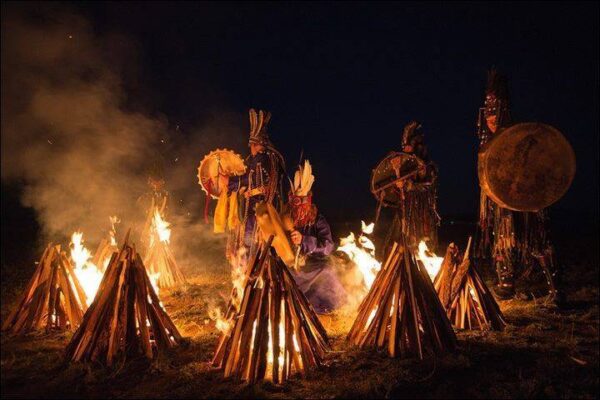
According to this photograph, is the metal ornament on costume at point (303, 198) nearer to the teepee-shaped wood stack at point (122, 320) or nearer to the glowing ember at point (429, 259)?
the glowing ember at point (429, 259)

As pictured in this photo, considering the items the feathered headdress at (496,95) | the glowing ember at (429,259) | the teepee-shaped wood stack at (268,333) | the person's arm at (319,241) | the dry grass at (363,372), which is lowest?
the dry grass at (363,372)

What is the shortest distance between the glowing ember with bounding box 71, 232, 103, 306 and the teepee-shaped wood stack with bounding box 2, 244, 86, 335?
1.61 feet

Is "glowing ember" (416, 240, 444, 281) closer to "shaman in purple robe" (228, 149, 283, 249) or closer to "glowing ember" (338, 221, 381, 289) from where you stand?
"glowing ember" (338, 221, 381, 289)

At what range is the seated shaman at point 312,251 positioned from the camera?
5.61 meters

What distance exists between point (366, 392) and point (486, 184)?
2.74 metres

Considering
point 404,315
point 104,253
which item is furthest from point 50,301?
point 404,315

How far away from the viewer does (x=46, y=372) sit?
3.73m

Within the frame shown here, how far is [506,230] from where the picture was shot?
5.75 m

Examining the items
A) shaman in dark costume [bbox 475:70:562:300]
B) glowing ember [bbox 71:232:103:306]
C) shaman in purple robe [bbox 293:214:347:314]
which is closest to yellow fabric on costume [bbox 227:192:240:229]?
shaman in purple robe [bbox 293:214:347:314]

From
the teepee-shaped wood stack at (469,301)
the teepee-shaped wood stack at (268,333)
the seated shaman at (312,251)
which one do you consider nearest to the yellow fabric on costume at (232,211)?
the seated shaman at (312,251)

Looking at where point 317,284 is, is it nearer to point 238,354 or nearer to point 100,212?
point 238,354

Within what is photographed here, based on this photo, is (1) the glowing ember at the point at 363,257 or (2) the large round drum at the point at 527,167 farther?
(1) the glowing ember at the point at 363,257

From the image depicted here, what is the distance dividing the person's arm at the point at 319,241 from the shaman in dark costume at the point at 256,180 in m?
0.62

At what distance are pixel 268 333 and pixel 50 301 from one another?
302 cm
